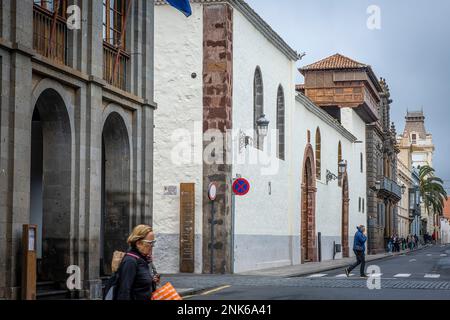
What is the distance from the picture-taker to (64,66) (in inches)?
637

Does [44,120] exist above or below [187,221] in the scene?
above

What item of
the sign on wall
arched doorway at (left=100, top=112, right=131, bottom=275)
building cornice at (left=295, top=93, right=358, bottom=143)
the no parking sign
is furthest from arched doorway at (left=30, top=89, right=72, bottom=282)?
building cornice at (left=295, top=93, right=358, bottom=143)

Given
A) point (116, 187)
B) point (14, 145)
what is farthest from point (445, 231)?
point (14, 145)

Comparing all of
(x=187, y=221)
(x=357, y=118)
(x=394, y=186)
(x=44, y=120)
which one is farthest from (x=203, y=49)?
(x=394, y=186)

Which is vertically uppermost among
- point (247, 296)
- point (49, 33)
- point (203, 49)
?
point (203, 49)

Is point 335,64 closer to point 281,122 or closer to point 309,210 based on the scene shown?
point 309,210

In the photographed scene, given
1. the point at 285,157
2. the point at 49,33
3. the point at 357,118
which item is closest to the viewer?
the point at 49,33

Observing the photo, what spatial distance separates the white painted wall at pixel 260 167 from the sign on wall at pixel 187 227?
5.40 feet

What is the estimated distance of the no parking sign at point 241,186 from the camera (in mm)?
25484

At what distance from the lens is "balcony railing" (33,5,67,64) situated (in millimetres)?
15760

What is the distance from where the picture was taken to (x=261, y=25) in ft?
101

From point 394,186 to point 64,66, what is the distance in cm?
6166

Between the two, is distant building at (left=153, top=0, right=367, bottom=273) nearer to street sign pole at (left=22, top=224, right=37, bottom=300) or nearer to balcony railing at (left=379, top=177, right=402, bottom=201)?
street sign pole at (left=22, top=224, right=37, bottom=300)

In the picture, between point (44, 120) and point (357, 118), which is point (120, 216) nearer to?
point (44, 120)
